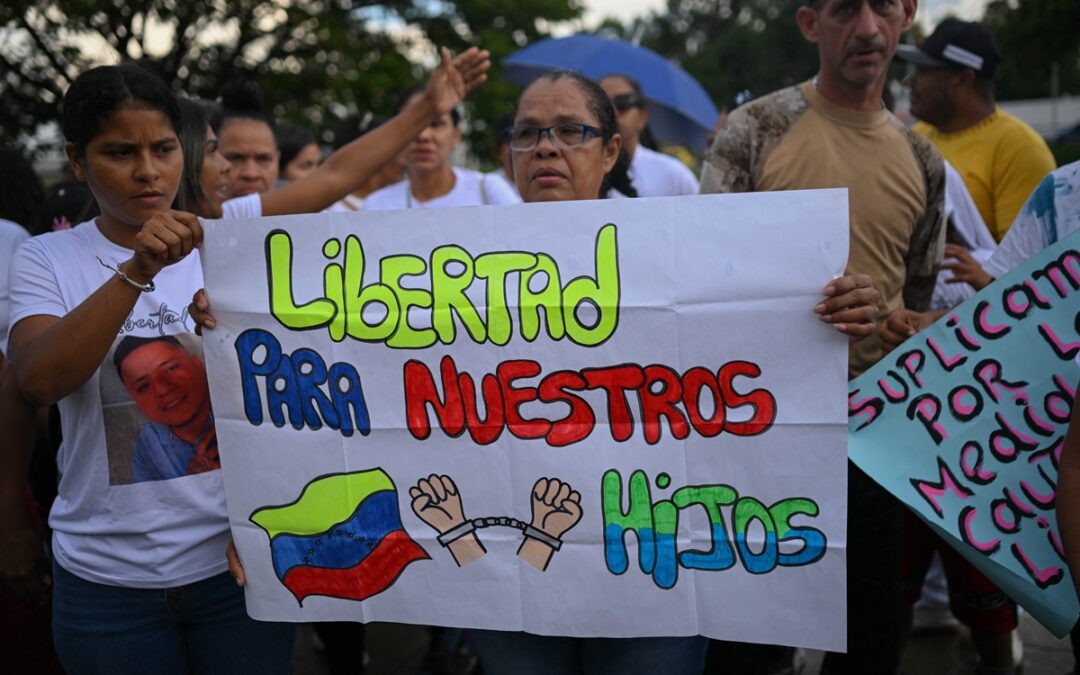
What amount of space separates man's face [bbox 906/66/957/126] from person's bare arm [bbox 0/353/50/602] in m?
3.69

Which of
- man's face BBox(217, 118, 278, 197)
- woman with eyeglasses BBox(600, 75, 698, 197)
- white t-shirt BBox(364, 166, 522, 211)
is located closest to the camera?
man's face BBox(217, 118, 278, 197)

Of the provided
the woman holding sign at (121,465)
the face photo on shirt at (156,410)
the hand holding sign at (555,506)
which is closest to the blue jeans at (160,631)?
the woman holding sign at (121,465)

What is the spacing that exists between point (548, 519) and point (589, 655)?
1.10ft

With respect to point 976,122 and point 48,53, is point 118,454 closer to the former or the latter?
point 976,122

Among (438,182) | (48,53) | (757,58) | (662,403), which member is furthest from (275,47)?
(757,58)

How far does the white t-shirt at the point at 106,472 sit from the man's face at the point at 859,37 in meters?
1.93

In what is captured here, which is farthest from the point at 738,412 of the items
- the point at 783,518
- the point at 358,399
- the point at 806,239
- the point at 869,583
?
the point at 869,583

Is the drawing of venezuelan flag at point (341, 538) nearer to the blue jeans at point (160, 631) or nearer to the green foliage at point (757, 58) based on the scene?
the blue jeans at point (160, 631)

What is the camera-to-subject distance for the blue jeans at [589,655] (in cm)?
207

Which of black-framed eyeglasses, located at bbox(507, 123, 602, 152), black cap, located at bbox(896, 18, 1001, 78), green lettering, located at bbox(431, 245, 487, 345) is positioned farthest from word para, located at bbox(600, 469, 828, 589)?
black cap, located at bbox(896, 18, 1001, 78)

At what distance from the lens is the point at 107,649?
6.84 feet

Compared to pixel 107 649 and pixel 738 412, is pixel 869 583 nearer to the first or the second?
pixel 738 412

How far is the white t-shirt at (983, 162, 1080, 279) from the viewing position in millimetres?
2365

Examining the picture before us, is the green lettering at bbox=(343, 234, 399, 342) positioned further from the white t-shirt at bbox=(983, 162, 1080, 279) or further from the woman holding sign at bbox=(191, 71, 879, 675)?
the white t-shirt at bbox=(983, 162, 1080, 279)
